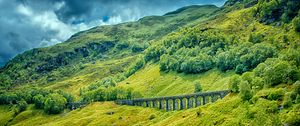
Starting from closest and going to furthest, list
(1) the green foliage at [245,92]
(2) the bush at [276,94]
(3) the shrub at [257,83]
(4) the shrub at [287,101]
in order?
(4) the shrub at [287,101] → (2) the bush at [276,94] → (1) the green foliage at [245,92] → (3) the shrub at [257,83]

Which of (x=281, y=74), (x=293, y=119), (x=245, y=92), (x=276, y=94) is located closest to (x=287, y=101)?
(x=276, y=94)

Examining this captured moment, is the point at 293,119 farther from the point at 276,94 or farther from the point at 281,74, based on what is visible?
the point at 281,74

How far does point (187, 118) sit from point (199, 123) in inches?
474

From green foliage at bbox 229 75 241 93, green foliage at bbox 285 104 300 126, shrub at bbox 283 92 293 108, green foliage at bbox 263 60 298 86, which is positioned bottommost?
green foliage at bbox 285 104 300 126

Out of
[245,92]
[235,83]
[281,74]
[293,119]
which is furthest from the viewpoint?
[235,83]

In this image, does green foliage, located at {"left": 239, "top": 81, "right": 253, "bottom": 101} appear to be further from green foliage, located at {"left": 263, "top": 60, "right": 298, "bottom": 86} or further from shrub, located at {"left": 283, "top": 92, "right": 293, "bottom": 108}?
shrub, located at {"left": 283, "top": 92, "right": 293, "bottom": 108}

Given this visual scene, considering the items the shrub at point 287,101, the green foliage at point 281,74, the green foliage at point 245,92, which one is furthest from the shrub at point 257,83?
the shrub at point 287,101

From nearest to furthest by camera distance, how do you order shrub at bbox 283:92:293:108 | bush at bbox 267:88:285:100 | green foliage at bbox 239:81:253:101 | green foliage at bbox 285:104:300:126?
green foliage at bbox 285:104:300:126, shrub at bbox 283:92:293:108, bush at bbox 267:88:285:100, green foliage at bbox 239:81:253:101

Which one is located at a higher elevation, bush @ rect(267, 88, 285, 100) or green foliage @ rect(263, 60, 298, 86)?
green foliage @ rect(263, 60, 298, 86)

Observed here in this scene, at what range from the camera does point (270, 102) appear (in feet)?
352

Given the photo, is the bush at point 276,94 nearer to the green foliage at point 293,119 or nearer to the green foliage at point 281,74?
the green foliage at point 281,74

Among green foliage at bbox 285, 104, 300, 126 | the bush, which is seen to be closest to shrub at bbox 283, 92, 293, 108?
the bush

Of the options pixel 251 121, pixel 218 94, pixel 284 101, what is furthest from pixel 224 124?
pixel 218 94

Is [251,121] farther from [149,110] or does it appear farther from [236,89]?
[149,110]
